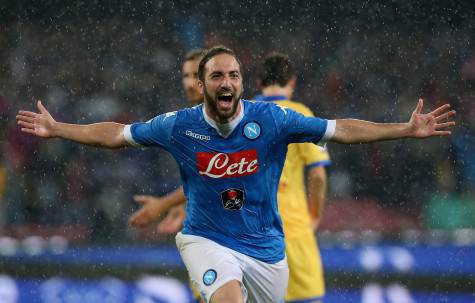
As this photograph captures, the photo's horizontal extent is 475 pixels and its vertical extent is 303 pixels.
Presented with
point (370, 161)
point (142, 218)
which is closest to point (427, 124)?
point (142, 218)

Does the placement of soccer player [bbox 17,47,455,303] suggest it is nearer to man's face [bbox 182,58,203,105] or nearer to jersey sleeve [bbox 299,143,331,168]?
man's face [bbox 182,58,203,105]

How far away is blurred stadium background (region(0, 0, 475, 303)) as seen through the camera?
354 inches

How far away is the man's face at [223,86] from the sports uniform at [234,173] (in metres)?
0.09

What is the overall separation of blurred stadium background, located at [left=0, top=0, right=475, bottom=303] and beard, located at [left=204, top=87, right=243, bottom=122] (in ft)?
14.2

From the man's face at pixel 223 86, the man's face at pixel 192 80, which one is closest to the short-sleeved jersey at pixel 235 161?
the man's face at pixel 223 86

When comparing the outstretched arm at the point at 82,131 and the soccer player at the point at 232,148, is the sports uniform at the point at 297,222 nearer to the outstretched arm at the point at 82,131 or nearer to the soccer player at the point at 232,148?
the soccer player at the point at 232,148

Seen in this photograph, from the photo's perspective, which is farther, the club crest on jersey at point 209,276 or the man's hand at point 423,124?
the man's hand at point 423,124

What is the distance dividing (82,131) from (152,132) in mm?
367

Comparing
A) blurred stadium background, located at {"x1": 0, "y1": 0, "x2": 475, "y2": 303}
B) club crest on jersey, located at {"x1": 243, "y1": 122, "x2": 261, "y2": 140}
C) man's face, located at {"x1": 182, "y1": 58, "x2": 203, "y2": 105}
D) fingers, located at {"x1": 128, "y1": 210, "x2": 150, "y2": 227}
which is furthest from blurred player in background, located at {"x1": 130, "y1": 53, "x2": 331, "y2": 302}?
blurred stadium background, located at {"x1": 0, "y1": 0, "x2": 475, "y2": 303}

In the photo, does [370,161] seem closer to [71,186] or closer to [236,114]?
[71,186]

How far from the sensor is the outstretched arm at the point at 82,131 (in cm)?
455

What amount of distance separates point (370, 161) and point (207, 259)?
8588 mm

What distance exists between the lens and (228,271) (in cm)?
424

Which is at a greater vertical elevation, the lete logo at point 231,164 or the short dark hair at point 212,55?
the short dark hair at point 212,55
